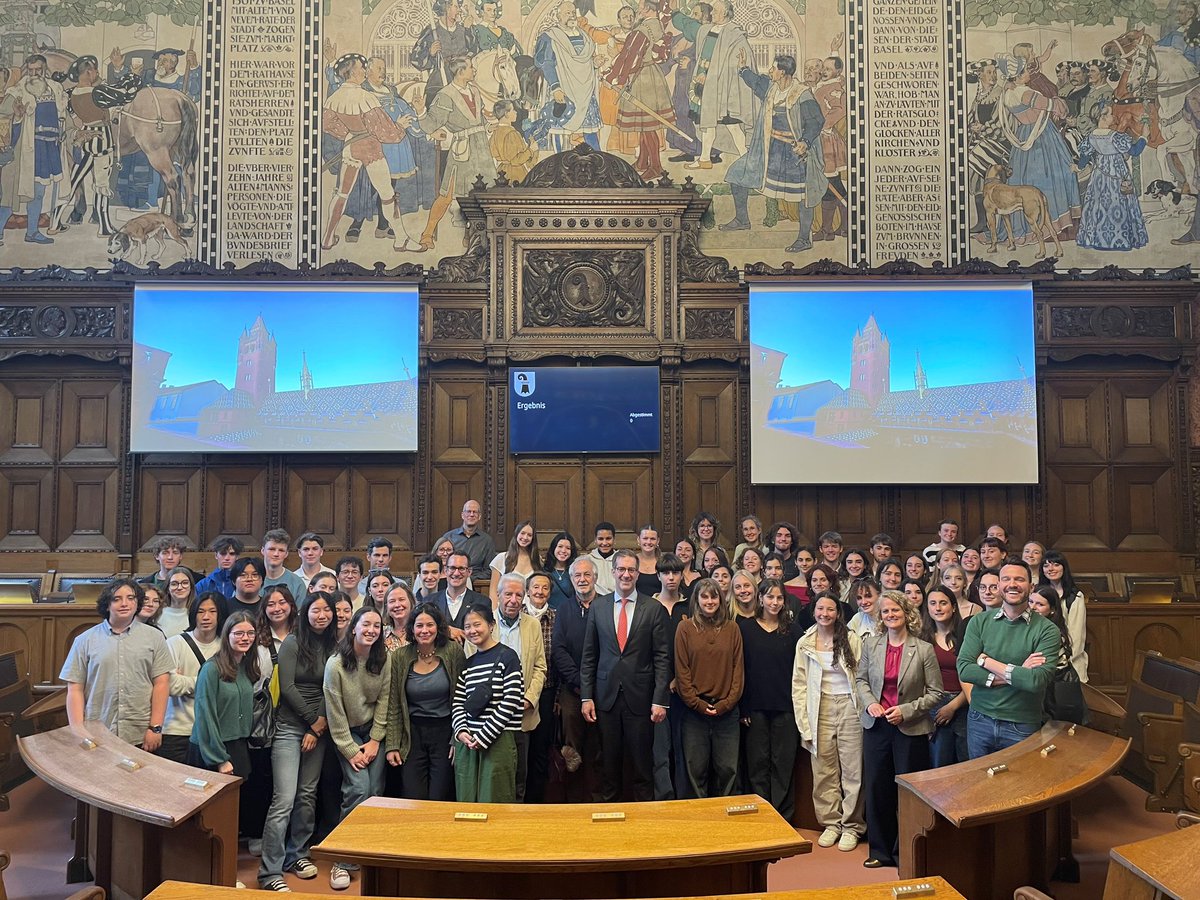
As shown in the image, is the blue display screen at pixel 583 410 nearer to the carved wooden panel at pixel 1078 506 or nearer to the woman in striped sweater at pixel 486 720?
the carved wooden panel at pixel 1078 506

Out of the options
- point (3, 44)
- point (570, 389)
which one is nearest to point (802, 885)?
point (570, 389)

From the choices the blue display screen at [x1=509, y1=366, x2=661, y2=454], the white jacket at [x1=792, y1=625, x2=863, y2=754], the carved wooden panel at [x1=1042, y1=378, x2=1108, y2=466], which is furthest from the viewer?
the carved wooden panel at [x1=1042, y1=378, x2=1108, y2=466]

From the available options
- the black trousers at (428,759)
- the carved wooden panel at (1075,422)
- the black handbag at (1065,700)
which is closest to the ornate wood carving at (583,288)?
the carved wooden panel at (1075,422)

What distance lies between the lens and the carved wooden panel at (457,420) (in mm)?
10648

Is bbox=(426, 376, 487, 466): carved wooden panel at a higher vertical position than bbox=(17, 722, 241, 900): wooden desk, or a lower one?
higher

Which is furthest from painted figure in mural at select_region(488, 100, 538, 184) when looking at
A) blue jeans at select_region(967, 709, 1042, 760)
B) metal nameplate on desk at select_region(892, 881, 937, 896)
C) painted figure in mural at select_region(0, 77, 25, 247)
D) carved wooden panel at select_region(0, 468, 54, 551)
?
metal nameplate on desk at select_region(892, 881, 937, 896)

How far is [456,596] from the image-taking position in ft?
20.3

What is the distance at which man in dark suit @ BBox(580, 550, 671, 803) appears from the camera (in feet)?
19.2

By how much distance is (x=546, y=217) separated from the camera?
34.9 ft

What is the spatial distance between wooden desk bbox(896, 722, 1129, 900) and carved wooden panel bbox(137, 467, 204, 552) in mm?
8793

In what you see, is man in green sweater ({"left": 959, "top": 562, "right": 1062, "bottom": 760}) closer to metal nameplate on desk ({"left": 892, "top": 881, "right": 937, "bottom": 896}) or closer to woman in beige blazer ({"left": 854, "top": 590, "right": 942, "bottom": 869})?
woman in beige blazer ({"left": 854, "top": 590, "right": 942, "bottom": 869})

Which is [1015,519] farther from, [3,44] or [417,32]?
[3,44]

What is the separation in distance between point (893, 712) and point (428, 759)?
8.90 ft

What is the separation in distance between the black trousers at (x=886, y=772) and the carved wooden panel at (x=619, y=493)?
17.7ft
